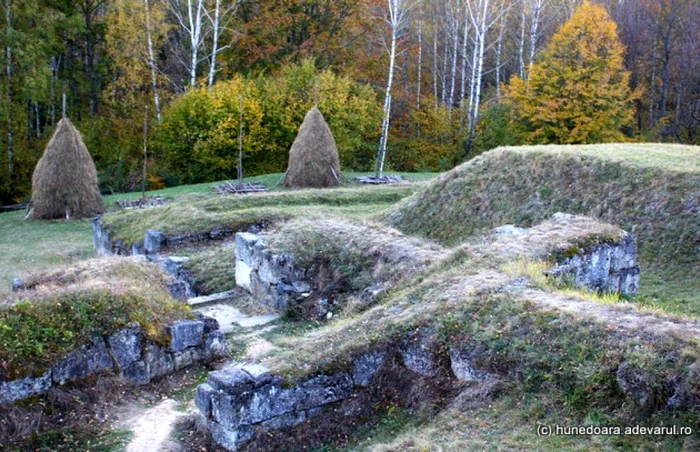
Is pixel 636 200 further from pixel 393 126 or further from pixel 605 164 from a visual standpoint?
pixel 393 126

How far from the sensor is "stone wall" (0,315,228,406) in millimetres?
8000

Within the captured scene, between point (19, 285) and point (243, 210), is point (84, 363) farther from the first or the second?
point (243, 210)

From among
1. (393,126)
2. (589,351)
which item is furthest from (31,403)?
(393,126)

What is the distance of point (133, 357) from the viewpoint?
8.98 metres

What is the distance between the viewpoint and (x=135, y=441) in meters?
7.65

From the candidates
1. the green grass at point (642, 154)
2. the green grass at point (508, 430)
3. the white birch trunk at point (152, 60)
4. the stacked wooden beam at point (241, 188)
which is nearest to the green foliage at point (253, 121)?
the white birch trunk at point (152, 60)

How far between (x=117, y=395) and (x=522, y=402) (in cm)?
485

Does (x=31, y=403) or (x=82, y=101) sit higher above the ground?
(x=82, y=101)

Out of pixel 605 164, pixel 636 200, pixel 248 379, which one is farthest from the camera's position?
pixel 605 164

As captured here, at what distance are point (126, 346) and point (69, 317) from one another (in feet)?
2.56

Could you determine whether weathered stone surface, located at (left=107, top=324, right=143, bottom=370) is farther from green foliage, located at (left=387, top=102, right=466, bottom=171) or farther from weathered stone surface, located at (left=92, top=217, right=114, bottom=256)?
green foliage, located at (left=387, top=102, right=466, bottom=171)

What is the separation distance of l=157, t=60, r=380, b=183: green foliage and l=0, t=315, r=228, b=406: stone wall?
22545 mm

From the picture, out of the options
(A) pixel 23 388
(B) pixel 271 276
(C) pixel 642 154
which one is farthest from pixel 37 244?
(C) pixel 642 154

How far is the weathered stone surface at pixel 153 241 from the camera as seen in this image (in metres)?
17.5
